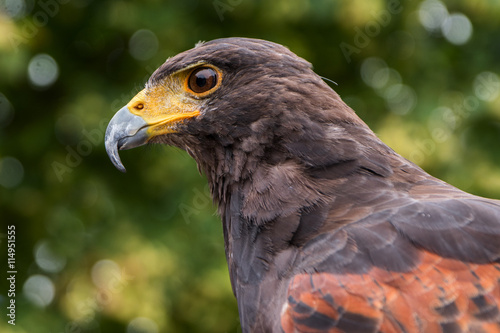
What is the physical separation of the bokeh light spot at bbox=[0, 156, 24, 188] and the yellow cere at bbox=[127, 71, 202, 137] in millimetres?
3473

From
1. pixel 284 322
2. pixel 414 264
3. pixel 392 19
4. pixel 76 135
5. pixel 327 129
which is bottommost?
pixel 76 135

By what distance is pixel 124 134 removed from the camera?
3035mm

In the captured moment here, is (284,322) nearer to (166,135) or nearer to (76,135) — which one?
(166,135)

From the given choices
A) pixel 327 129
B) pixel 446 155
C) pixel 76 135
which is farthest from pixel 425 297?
pixel 76 135

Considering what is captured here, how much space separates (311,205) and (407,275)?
0.54m

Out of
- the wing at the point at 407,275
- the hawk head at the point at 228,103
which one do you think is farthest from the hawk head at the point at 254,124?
the wing at the point at 407,275

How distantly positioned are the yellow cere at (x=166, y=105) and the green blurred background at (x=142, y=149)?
2.51 meters

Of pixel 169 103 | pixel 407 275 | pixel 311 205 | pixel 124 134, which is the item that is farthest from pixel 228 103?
pixel 407 275

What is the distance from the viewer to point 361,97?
648 cm

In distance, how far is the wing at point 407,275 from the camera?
222cm

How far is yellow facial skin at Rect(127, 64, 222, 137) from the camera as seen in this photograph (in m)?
3.07

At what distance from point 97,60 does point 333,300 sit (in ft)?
15.6

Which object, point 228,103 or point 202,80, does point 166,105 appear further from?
point 228,103

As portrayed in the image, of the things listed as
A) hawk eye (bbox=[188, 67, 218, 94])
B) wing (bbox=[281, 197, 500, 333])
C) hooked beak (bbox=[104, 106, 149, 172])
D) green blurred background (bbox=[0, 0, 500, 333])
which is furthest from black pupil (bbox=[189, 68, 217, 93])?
green blurred background (bbox=[0, 0, 500, 333])
